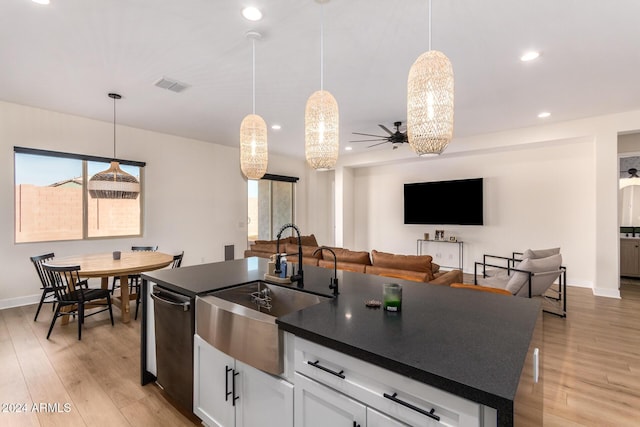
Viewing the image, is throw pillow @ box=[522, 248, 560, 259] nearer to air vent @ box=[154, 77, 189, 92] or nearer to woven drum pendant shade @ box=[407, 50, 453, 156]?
woven drum pendant shade @ box=[407, 50, 453, 156]

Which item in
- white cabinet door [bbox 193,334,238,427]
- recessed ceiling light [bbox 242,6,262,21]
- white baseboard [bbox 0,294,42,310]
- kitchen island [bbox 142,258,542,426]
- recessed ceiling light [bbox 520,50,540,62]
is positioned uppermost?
recessed ceiling light [bbox 520,50,540,62]

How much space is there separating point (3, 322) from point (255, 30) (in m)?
4.48

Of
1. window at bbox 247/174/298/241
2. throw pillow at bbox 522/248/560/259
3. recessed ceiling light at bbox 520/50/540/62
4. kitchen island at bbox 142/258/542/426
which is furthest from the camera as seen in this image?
window at bbox 247/174/298/241

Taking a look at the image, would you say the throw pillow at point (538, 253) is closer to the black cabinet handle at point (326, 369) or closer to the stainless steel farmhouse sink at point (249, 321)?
the stainless steel farmhouse sink at point (249, 321)

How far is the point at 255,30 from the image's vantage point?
253 centimetres

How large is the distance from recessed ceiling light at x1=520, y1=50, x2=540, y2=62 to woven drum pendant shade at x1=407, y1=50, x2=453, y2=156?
2.05 m

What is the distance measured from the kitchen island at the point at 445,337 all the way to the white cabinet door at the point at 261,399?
0.31 metres

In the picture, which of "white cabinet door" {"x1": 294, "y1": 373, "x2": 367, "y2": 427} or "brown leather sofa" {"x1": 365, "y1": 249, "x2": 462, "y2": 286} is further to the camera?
"brown leather sofa" {"x1": 365, "y1": 249, "x2": 462, "y2": 286}

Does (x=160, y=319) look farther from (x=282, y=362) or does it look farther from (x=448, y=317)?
(x=448, y=317)

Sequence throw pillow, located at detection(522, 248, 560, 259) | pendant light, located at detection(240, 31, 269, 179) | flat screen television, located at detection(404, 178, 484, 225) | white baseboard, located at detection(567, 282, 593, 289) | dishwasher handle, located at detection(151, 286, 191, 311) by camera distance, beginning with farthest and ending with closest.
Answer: flat screen television, located at detection(404, 178, 484, 225)
white baseboard, located at detection(567, 282, 593, 289)
throw pillow, located at detection(522, 248, 560, 259)
pendant light, located at detection(240, 31, 269, 179)
dishwasher handle, located at detection(151, 286, 191, 311)

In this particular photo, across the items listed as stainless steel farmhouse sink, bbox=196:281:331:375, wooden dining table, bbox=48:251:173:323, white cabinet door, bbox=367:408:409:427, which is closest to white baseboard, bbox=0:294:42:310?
wooden dining table, bbox=48:251:173:323

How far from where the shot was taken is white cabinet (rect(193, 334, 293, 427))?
137 centimetres

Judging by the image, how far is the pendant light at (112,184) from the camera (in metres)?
3.71

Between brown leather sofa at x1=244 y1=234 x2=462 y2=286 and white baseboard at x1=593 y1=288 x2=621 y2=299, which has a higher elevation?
brown leather sofa at x1=244 y1=234 x2=462 y2=286
